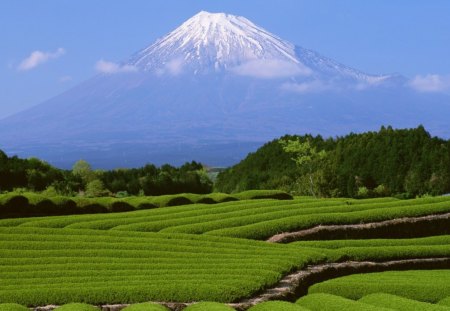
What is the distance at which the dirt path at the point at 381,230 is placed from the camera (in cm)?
3762

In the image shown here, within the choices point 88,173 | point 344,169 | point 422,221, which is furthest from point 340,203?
point 344,169

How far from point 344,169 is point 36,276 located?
116 m

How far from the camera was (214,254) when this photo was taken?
30375 millimetres

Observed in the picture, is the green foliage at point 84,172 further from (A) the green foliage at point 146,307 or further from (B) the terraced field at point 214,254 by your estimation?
(A) the green foliage at point 146,307

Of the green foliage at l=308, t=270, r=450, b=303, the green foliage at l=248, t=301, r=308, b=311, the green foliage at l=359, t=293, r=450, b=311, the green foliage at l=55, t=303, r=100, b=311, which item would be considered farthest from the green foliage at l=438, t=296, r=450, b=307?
the green foliage at l=55, t=303, r=100, b=311

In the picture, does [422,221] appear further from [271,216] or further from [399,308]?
[399,308]

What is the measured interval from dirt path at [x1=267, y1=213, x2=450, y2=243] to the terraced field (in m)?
0.08

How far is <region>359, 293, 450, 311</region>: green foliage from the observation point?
2100cm

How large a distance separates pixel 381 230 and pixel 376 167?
332 feet

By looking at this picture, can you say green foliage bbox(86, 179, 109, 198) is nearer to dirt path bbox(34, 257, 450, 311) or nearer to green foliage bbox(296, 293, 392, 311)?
dirt path bbox(34, 257, 450, 311)

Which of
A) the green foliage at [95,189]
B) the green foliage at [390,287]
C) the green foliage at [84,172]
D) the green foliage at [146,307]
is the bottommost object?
the green foliage at [390,287]

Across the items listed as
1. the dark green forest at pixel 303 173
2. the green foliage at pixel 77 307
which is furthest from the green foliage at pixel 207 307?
the dark green forest at pixel 303 173

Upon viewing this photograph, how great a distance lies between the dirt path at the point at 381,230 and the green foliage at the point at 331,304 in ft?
44.4

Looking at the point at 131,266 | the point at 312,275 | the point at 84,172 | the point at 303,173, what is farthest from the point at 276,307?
the point at 303,173
